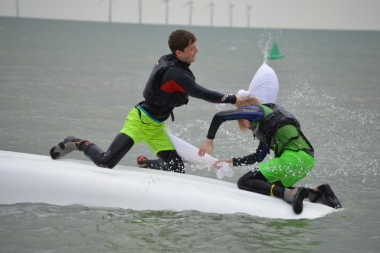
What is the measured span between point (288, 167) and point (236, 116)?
26.2 inches

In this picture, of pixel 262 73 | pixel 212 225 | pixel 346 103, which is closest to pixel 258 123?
pixel 262 73

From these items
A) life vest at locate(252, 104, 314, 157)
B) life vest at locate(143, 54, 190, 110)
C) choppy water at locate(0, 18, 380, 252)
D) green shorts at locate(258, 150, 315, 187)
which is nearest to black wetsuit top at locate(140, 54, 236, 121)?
life vest at locate(143, 54, 190, 110)

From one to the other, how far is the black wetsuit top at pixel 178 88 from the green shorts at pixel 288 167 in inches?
26.2

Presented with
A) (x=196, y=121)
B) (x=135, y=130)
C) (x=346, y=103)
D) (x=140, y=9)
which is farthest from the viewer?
(x=140, y=9)

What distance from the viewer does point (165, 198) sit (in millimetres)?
6137

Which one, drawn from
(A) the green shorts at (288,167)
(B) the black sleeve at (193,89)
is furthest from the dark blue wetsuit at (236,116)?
(A) the green shorts at (288,167)

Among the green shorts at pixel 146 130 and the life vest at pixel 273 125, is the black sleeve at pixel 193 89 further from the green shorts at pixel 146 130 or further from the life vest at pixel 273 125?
the green shorts at pixel 146 130

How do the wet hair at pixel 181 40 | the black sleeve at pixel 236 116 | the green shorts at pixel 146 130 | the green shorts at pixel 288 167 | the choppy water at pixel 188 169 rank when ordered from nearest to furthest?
the choppy water at pixel 188 169, the black sleeve at pixel 236 116, the green shorts at pixel 288 167, the wet hair at pixel 181 40, the green shorts at pixel 146 130

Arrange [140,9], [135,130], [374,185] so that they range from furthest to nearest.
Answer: [140,9] < [374,185] < [135,130]

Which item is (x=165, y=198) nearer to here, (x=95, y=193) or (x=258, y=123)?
(x=95, y=193)

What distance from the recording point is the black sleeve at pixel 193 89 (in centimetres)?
606

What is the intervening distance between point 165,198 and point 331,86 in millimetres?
15708

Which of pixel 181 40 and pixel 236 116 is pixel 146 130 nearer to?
pixel 181 40

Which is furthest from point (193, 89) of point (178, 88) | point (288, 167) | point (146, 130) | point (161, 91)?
point (288, 167)
